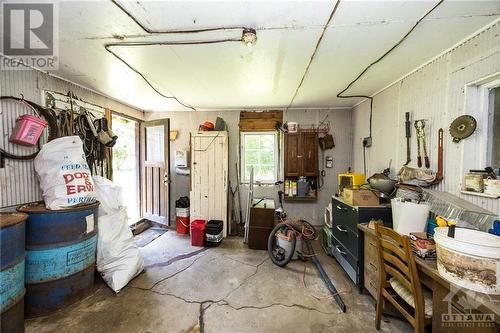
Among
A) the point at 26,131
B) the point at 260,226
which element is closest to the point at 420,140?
the point at 260,226

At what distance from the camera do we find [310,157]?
3979mm

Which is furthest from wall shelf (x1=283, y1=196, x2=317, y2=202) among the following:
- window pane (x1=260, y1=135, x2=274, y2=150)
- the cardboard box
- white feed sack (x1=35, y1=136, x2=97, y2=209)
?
white feed sack (x1=35, y1=136, x2=97, y2=209)

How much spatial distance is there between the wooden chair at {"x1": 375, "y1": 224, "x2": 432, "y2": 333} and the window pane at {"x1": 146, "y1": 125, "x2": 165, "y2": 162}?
144 inches

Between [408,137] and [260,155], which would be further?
[260,155]

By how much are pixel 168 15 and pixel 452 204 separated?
2656 millimetres

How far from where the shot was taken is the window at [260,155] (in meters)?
4.21

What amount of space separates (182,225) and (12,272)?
240 centimetres

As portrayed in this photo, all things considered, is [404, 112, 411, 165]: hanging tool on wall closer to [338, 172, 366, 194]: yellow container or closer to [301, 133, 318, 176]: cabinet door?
[338, 172, 366, 194]: yellow container

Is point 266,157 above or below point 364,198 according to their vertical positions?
above

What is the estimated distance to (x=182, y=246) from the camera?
11.0ft

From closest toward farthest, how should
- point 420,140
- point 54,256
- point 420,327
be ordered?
1. point 420,327
2. point 54,256
3. point 420,140

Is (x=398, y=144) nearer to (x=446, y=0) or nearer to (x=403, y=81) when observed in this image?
(x=403, y=81)

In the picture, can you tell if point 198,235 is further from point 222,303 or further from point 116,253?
point 222,303

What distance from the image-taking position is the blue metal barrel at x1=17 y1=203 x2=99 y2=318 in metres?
1.81
